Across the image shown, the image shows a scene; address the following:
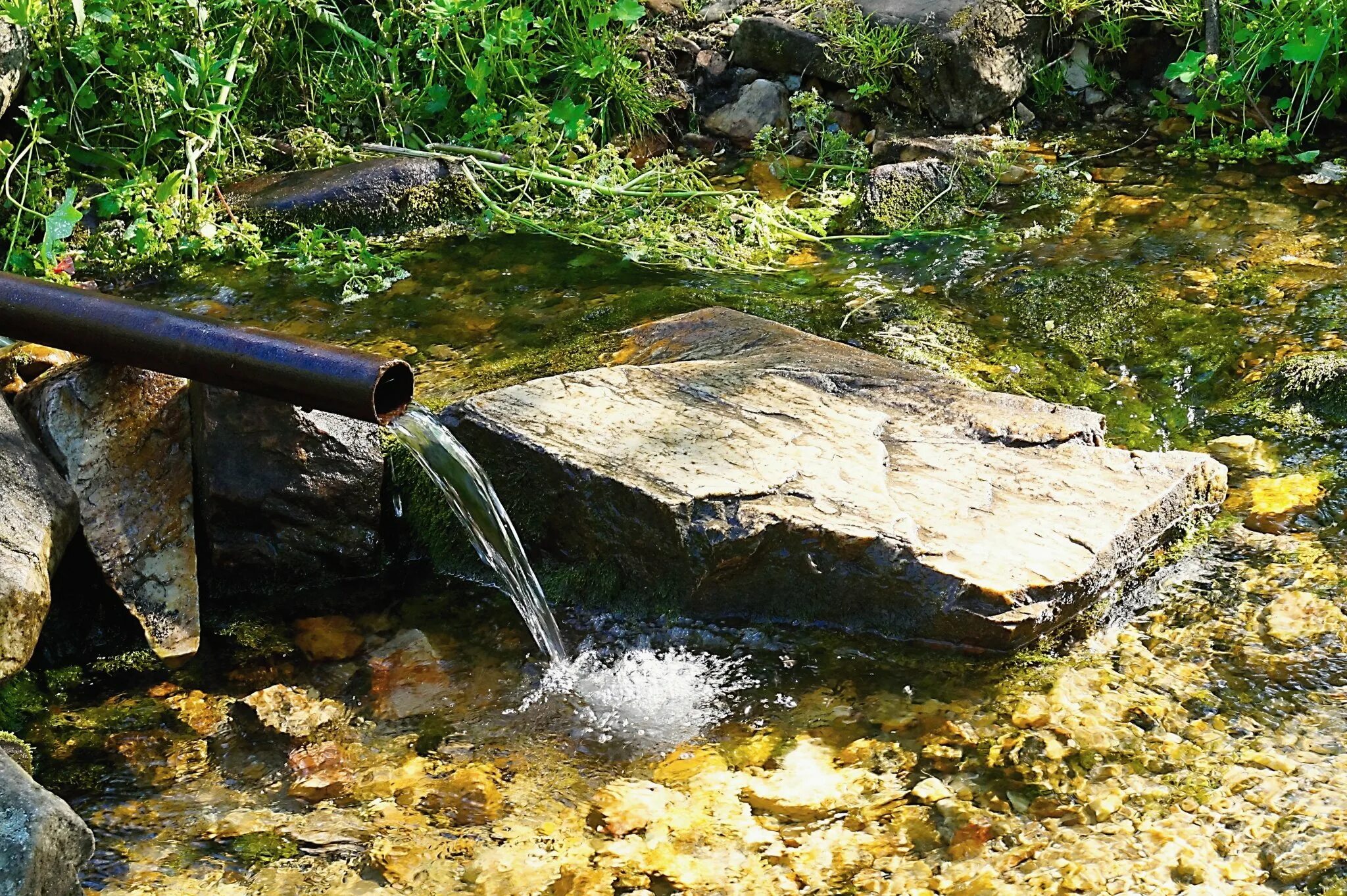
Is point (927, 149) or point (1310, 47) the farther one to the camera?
point (927, 149)

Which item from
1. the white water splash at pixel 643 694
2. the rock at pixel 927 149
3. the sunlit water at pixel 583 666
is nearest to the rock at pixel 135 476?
the sunlit water at pixel 583 666

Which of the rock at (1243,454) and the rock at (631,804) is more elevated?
the rock at (1243,454)

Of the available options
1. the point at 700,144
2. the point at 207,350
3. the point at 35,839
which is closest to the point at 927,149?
the point at 700,144

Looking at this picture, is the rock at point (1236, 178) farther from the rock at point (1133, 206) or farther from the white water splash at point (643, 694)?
the white water splash at point (643, 694)

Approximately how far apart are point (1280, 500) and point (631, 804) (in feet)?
6.74

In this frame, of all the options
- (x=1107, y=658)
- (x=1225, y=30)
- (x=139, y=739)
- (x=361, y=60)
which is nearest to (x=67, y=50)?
(x=361, y=60)

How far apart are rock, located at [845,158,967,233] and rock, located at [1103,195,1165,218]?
2.13 feet

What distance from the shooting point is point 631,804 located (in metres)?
2.65

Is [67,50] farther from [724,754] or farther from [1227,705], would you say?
[1227,705]

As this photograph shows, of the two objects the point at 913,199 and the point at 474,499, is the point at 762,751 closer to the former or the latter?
the point at 474,499

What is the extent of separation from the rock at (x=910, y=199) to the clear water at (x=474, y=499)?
2.79 metres

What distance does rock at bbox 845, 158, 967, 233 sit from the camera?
5.56 metres

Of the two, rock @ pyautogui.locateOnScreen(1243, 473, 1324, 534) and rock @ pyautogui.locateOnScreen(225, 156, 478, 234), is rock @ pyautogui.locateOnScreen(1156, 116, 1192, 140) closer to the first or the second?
rock @ pyautogui.locateOnScreen(1243, 473, 1324, 534)

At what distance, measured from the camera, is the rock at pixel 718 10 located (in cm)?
716
